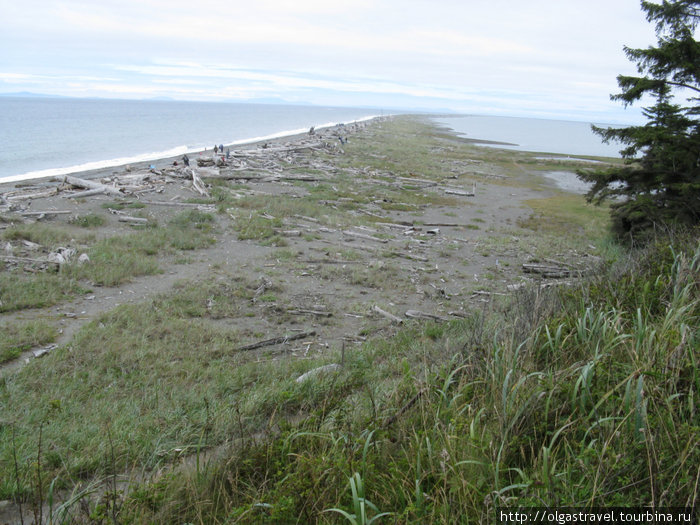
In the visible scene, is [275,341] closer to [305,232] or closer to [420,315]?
[420,315]

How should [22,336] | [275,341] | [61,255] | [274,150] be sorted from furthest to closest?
[274,150] < [61,255] < [275,341] < [22,336]

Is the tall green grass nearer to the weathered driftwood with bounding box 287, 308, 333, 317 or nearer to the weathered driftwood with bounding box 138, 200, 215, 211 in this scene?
the weathered driftwood with bounding box 287, 308, 333, 317

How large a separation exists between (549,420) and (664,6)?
1332cm

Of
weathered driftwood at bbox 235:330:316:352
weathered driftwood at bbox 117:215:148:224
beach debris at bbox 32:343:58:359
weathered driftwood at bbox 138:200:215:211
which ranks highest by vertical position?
weathered driftwood at bbox 138:200:215:211

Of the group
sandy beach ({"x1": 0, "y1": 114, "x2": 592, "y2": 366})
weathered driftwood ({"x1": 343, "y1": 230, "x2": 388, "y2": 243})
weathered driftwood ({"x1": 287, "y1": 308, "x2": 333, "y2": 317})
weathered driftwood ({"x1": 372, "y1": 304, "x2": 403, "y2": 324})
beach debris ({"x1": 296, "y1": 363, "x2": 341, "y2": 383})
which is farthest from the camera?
weathered driftwood ({"x1": 343, "y1": 230, "x2": 388, "y2": 243})

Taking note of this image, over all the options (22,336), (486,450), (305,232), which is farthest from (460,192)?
(486,450)

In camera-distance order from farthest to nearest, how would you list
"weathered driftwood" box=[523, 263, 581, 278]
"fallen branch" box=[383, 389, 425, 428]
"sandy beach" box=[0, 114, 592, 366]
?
"weathered driftwood" box=[523, 263, 581, 278], "sandy beach" box=[0, 114, 592, 366], "fallen branch" box=[383, 389, 425, 428]

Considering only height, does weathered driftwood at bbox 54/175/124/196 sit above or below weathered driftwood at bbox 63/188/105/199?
above

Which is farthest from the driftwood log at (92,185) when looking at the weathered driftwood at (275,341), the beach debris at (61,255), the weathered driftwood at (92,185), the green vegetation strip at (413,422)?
the weathered driftwood at (275,341)

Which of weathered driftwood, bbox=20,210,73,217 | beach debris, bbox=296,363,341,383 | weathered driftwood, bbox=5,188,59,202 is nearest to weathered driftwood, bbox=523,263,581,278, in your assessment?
beach debris, bbox=296,363,341,383

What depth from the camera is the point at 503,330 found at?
502cm

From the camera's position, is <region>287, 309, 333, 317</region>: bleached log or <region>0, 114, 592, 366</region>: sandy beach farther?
<region>0, 114, 592, 366</region>: sandy beach

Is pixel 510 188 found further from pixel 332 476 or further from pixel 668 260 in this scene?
pixel 332 476

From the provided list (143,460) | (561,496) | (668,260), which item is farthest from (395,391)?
(668,260)
